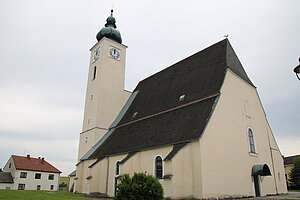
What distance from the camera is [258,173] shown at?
17.5 meters

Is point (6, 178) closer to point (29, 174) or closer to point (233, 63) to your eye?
point (29, 174)

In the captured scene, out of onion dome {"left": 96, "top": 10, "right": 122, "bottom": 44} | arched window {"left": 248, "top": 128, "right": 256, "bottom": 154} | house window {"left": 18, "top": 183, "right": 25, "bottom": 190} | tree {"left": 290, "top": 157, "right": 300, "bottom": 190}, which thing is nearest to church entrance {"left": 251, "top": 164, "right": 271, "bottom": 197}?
arched window {"left": 248, "top": 128, "right": 256, "bottom": 154}

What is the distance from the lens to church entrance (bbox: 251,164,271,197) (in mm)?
17484

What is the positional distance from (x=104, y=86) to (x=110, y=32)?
7.74 metres

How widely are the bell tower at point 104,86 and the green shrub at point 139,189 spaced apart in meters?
17.9

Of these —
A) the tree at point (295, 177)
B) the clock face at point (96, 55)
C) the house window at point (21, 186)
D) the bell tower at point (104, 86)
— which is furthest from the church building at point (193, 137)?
the house window at point (21, 186)

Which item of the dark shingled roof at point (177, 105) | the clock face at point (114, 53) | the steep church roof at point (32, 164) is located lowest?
the steep church roof at point (32, 164)

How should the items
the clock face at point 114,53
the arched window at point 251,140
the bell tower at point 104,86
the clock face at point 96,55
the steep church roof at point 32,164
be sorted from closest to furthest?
the arched window at point 251,140, the bell tower at point 104,86, the clock face at point 114,53, the clock face at point 96,55, the steep church roof at point 32,164

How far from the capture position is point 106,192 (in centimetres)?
2133

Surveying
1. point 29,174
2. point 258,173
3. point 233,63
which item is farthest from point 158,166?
point 29,174

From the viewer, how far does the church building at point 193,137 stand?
599 inches

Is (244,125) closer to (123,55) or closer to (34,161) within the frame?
(123,55)

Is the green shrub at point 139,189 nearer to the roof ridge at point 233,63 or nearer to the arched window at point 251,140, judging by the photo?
the arched window at point 251,140

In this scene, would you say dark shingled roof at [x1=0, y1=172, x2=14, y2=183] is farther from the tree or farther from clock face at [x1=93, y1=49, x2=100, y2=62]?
the tree
